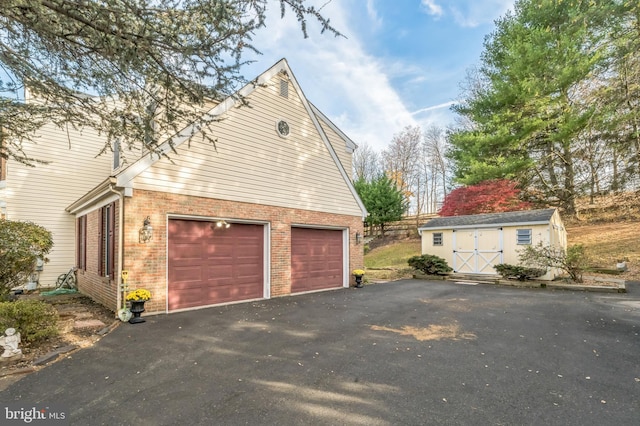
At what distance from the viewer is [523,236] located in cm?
1317

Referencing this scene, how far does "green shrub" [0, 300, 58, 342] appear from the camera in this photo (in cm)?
444

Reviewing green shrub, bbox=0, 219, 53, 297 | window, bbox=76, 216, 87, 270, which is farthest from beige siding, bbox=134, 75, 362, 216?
window, bbox=76, 216, 87, 270

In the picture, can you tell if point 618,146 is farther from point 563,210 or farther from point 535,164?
point 563,210

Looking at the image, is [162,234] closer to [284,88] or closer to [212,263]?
[212,263]

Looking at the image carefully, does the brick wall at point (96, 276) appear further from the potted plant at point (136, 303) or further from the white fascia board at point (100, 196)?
the potted plant at point (136, 303)

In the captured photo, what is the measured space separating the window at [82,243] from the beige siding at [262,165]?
5096mm

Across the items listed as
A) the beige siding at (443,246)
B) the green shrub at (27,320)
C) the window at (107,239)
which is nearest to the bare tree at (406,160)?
the beige siding at (443,246)

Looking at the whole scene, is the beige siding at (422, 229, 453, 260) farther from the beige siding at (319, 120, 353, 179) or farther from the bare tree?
the bare tree

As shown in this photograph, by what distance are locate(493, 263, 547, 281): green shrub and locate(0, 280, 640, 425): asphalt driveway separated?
576 centimetres

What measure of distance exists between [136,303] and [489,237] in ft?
45.7

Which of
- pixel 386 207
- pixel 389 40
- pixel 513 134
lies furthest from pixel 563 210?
pixel 389 40

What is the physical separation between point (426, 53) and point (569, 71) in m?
8.77

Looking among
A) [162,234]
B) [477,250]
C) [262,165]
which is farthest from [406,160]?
[162,234]

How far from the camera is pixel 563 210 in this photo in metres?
19.9
